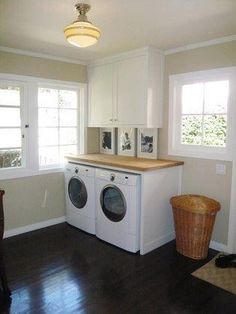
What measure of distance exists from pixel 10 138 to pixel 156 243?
2.15 meters

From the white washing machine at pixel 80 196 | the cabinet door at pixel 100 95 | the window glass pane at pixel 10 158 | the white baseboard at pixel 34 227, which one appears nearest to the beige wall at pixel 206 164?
the cabinet door at pixel 100 95

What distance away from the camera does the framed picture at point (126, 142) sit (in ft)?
12.3

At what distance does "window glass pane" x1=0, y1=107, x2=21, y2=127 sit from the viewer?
10.9 ft

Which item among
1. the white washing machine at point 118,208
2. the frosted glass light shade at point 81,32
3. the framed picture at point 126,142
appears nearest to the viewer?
the frosted glass light shade at point 81,32

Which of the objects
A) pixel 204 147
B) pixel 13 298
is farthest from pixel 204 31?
pixel 13 298

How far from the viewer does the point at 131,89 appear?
337 centimetres

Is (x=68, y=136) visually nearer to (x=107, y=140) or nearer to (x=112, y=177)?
(x=107, y=140)

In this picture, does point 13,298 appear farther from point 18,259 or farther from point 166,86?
point 166,86

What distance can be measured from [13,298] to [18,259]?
26.5 inches

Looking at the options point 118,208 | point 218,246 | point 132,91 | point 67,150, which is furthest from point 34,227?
point 218,246

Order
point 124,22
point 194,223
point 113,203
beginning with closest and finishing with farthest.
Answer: point 124,22 → point 194,223 → point 113,203

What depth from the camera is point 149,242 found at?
3.03 meters

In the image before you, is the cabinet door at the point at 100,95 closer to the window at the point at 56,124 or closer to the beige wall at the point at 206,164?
the window at the point at 56,124

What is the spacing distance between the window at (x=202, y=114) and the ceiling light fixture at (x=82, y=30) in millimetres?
1541
